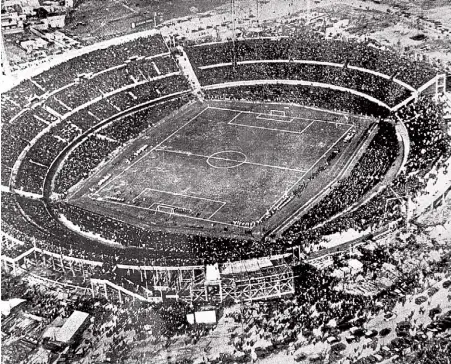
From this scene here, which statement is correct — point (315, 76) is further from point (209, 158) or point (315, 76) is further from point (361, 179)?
point (361, 179)

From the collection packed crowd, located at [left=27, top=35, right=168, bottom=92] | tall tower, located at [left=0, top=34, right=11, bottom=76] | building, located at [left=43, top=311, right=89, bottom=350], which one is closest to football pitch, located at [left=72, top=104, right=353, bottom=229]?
packed crowd, located at [left=27, top=35, right=168, bottom=92]

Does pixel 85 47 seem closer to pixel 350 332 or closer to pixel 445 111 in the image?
pixel 445 111

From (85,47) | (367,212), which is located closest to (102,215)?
(367,212)

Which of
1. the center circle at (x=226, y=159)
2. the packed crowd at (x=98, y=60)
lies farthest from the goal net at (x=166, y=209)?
the packed crowd at (x=98, y=60)

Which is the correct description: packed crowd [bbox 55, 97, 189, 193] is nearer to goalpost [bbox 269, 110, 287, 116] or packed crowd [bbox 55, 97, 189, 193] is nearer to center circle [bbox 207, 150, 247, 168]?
center circle [bbox 207, 150, 247, 168]

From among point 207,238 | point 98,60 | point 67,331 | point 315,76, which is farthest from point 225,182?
point 98,60

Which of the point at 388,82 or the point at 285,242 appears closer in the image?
the point at 285,242

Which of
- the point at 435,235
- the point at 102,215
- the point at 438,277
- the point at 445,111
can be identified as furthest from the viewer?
the point at 445,111

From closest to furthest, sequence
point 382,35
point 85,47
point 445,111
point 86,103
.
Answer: point 445,111, point 86,103, point 85,47, point 382,35
